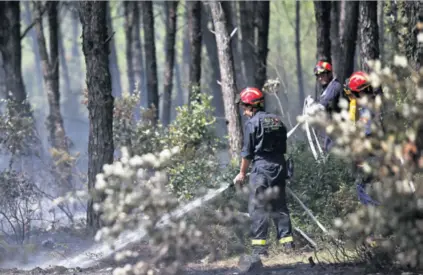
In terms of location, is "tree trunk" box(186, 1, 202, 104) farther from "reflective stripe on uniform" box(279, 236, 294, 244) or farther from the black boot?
the black boot

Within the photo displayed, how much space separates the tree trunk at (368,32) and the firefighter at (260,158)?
14.3 feet

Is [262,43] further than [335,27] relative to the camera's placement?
No

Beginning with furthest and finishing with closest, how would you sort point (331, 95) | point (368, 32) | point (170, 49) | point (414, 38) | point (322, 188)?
point (170, 49)
point (368, 32)
point (331, 95)
point (322, 188)
point (414, 38)

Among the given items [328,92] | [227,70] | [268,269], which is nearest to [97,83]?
[227,70]

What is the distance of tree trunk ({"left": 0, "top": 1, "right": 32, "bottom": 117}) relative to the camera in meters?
18.9

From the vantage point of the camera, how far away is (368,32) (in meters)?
14.0

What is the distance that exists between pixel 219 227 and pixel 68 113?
58943 millimetres

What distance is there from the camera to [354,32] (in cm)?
1702

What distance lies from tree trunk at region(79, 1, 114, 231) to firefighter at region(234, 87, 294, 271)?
3.15 metres

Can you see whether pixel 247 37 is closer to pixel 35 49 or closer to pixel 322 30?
pixel 322 30

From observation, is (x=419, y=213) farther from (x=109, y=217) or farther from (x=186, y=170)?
(x=186, y=170)

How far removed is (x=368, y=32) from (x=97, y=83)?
4.67 metres

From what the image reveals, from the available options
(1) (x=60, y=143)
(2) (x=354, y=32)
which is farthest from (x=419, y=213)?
(1) (x=60, y=143)

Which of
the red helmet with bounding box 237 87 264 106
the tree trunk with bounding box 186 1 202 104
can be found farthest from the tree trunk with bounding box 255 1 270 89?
the red helmet with bounding box 237 87 264 106
